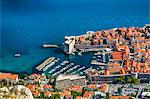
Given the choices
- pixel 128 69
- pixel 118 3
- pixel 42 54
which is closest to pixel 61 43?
pixel 42 54

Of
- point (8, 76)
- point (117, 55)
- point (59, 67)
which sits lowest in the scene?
point (8, 76)

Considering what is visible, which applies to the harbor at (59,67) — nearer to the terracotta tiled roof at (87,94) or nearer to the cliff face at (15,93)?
the terracotta tiled roof at (87,94)

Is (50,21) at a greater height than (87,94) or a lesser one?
greater

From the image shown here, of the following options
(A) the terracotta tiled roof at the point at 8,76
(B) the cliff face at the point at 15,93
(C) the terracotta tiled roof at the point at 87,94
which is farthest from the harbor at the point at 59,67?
(B) the cliff face at the point at 15,93

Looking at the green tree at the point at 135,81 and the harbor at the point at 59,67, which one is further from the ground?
the harbor at the point at 59,67

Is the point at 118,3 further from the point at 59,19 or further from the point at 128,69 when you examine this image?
the point at 128,69

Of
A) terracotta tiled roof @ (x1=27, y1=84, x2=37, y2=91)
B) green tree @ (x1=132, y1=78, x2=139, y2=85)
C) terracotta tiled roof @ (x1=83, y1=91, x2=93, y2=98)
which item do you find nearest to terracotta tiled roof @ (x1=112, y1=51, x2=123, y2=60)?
green tree @ (x1=132, y1=78, x2=139, y2=85)

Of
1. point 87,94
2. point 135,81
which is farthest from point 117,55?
point 87,94

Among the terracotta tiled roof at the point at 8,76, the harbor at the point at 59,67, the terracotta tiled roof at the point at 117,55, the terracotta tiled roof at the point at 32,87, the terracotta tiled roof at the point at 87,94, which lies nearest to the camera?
the terracotta tiled roof at the point at 87,94

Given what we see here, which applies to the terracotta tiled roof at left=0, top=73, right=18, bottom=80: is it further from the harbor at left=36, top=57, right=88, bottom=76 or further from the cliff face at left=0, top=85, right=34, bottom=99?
the cliff face at left=0, top=85, right=34, bottom=99

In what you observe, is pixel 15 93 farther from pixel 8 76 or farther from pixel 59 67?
pixel 59 67
